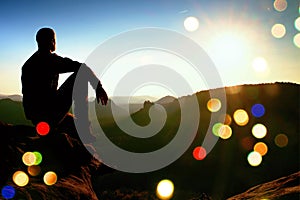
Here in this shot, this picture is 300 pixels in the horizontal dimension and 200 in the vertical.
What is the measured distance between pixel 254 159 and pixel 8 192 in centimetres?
3956

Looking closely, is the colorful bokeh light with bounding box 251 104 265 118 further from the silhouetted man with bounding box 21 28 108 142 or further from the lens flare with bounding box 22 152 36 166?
the lens flare with bounding box 22 152 36 166

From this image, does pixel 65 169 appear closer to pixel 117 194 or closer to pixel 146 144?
pixel 117 194

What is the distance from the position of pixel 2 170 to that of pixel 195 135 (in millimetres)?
45717

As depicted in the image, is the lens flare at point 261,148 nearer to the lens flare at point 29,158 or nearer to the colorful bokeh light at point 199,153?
the colorful bokeh light at point 199,153

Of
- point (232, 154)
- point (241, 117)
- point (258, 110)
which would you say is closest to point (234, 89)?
point (258, 110)

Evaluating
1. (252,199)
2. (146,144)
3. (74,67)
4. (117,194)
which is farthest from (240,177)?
(74,67)

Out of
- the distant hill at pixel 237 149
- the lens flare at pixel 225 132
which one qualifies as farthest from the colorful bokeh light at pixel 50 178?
the lens flare at pixel 225 132

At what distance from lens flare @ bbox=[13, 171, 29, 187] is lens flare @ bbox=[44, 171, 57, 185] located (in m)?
0.43

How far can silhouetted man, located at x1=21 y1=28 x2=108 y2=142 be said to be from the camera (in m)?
7.14

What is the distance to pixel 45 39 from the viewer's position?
715 centimetres

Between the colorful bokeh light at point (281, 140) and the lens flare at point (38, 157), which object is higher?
the colorful bokeh light at point (281, 140)

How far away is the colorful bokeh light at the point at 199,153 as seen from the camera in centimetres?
4311

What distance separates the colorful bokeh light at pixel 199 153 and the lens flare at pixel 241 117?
9.68 m

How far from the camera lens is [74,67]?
23.1 ft
